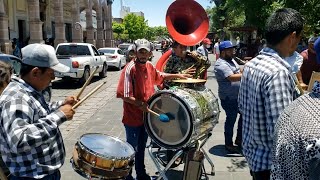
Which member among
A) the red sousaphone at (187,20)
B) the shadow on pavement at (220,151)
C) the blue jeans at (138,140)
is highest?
the red sousaphone at (187,20)

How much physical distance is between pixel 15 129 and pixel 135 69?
2.16m

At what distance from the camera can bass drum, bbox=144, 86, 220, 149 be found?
12.1 ft

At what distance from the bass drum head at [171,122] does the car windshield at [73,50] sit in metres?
12.7

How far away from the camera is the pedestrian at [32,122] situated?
2350mm

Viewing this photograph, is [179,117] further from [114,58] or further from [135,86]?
[114,58]

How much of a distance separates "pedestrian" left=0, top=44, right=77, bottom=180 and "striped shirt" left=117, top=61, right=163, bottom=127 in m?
1.55

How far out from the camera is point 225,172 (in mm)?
5164

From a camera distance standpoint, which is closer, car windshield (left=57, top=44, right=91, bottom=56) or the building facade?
car windshield (left=57, top=44, right=91, bottom=56)

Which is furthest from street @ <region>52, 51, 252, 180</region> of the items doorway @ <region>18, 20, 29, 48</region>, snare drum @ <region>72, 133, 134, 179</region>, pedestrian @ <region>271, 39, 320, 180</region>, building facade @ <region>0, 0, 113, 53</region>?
doorway @ <region>18, 20, 29, 48</region>

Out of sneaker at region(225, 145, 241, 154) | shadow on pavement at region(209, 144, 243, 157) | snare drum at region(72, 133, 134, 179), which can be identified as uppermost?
snare drum at region(72, 133, 134, 179)

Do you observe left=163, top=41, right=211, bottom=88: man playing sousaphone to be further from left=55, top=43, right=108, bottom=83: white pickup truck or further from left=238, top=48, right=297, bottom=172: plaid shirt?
left=55, top=43, right=108, bottom=83: white pickup truck

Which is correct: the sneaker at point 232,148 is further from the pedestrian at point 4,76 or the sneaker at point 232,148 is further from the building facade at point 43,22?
the building facade at point 43,22

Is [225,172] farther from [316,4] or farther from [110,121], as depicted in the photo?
[316,4]

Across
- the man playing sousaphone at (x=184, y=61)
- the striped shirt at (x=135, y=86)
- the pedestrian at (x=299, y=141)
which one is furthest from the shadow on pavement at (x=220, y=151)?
the pedestrian at (x=299, y=141)
